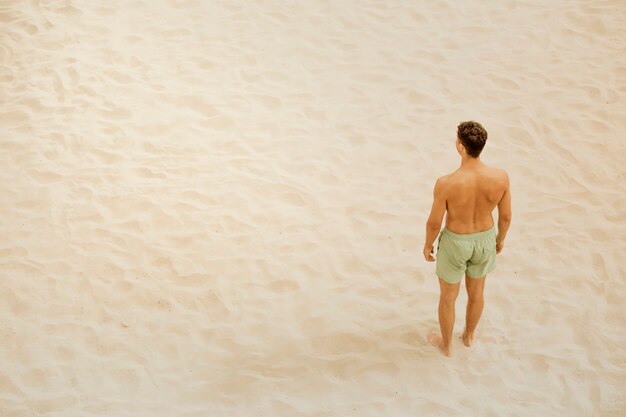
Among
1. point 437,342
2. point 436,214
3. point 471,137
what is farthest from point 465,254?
point 437,342

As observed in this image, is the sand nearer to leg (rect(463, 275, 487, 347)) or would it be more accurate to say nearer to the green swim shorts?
leg (rect(463, 275, 487, 347))

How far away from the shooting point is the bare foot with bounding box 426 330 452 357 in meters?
4.66

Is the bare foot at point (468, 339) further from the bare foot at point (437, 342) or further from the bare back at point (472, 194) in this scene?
the bare back at point (472, 194)

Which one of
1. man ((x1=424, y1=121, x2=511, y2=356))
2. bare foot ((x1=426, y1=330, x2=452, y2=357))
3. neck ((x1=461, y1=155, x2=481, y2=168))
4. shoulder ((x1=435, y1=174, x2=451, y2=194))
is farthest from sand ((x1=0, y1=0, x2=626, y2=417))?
neck ((x1=461, y1=155, x2=481, y2=168))

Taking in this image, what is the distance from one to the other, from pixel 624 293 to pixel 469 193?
1.81 metres

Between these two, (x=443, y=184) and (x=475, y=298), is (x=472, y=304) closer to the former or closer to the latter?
(x=475, y=298)

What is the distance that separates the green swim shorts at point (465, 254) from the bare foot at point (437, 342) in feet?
1.87

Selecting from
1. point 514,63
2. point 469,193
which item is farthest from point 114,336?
point 514,63

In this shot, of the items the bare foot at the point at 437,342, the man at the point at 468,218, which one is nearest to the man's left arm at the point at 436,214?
the man at the point at 468,218

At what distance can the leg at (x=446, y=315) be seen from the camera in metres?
4.39

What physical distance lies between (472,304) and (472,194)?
2.67ft

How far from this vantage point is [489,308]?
199 inches

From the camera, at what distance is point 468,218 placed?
13.6 feet

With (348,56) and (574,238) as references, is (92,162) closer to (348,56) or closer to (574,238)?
(348,56)
